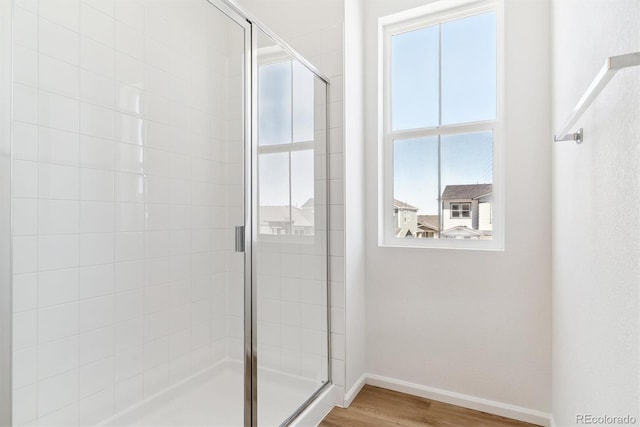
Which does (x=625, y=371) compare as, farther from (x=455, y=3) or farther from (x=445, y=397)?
(x=455, y=3)

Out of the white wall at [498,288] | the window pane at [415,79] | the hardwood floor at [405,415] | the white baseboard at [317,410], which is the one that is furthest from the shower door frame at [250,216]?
the window pane at [415,79]

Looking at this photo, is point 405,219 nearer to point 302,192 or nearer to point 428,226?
point 428,226

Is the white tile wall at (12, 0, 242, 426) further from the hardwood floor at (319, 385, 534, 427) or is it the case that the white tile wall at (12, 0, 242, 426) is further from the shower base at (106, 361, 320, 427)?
the hardwood floor at (319, 385, 534, 427)

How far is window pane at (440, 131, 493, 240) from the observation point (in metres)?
2.11

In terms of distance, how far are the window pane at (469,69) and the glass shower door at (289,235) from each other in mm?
811

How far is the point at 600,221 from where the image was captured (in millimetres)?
924

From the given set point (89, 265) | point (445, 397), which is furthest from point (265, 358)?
point (445, 397)

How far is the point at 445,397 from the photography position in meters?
2.10

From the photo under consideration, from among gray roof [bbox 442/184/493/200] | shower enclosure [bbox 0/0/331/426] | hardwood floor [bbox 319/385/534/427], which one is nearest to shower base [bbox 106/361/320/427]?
shower enclosure [bbox 0/0/331/426]

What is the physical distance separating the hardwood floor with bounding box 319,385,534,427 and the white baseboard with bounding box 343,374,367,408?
0.02 metres

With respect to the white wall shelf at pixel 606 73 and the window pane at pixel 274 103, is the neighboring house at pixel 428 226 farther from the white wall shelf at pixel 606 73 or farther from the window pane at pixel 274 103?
the white wall shelf at pixel 606 73

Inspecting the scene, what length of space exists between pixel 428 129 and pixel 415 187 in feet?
1.23

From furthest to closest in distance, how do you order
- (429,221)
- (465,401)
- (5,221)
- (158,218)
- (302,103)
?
(429,221)
(465,401)
(302,103)
(158,218)
(5,221)

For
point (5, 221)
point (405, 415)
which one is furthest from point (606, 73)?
point (405, 415)
